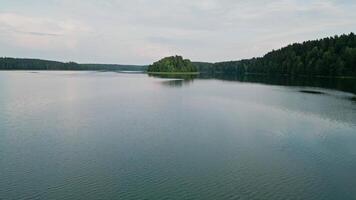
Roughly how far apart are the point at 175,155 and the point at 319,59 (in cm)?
8164

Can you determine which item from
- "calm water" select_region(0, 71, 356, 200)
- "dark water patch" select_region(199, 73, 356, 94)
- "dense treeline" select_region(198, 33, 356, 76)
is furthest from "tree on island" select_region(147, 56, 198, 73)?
"calm water" select_region(0, 71, 356, 200)

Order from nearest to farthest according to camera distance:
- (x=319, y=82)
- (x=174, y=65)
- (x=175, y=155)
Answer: (x=175, y=155) < (x=319, y=82) < (x=174, y=65)

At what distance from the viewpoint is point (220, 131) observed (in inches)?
867

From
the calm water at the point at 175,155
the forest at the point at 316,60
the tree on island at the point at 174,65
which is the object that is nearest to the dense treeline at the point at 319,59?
the forest at the point at 316,60

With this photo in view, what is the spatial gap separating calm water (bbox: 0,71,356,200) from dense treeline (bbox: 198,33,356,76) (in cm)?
5871

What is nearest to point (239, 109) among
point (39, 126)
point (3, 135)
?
point (39, 126)

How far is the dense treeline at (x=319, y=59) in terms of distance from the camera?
8200 centimetres

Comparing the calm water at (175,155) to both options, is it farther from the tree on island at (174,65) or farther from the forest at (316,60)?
the tree on island at (174,65)

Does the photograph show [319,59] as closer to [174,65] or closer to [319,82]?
[319,82]

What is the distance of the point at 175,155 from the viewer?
16.4 m

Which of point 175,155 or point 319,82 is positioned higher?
point 319,82

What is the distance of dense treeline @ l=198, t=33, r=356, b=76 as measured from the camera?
82000 millimetres

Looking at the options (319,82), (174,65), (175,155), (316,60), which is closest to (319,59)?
(316,60)

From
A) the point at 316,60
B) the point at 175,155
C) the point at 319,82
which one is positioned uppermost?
the point at 316,60
